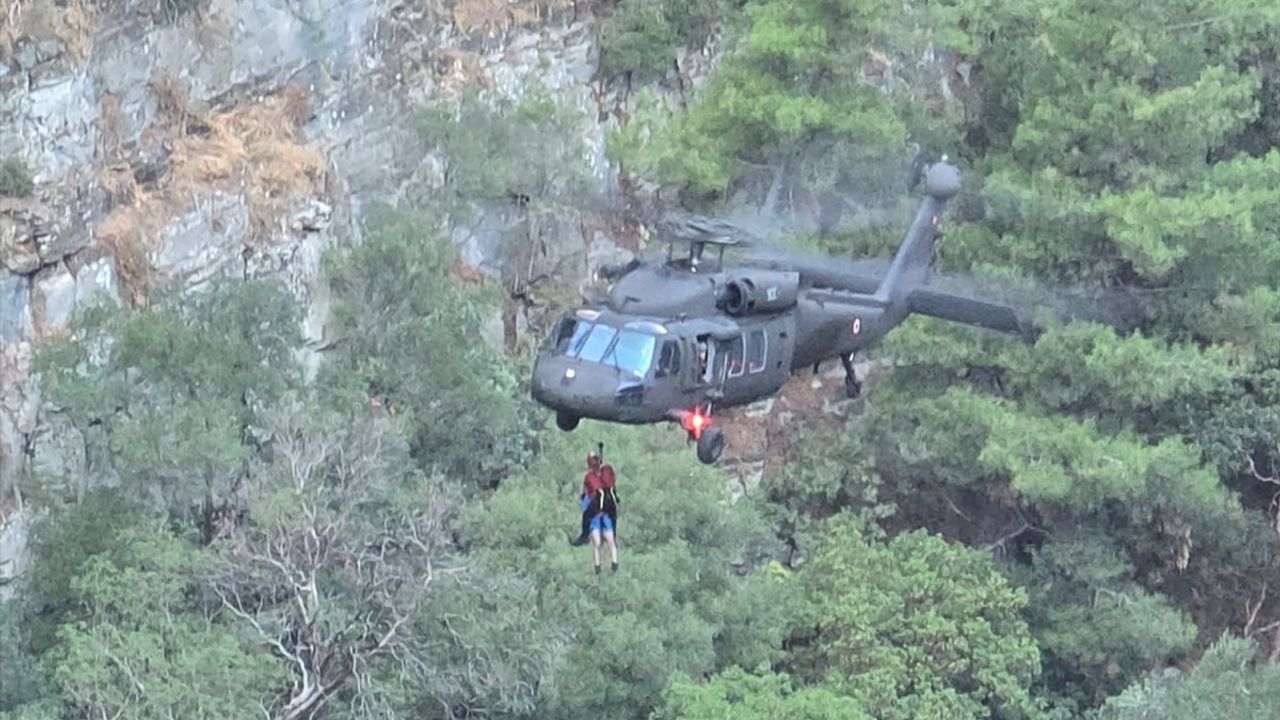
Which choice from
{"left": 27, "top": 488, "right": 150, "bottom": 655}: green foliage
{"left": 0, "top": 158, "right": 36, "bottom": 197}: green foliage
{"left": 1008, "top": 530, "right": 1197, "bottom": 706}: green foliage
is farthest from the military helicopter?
{"left": 0, "top": 158, "right": 36, "bottom": 197}: green foliage

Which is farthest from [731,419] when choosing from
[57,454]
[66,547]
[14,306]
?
[66,547]

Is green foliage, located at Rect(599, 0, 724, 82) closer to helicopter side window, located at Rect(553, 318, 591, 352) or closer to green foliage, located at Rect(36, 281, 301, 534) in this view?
green foliage, located at Rect(36, 281, 301, 534)

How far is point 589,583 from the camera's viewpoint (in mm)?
28469

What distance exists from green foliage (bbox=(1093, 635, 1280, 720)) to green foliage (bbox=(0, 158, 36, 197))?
14.6 m

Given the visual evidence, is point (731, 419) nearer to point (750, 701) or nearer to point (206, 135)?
point (750, 701)

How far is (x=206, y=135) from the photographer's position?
104ft

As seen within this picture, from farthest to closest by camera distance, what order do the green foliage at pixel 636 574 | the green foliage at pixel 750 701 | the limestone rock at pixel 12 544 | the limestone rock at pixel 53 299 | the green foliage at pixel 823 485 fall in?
the green foliage at pixel 823 485 < the limestone rock at pixel 53 299 < the limestone rock at pixel 12 544 < the green foliage at pixel 636 574 < the green foliage at pixel 750 701

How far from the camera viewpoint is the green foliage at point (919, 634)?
30000 millimetres

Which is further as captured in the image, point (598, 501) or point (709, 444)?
point (598, 501)

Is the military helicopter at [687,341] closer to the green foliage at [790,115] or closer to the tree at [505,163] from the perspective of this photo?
the green foliage at [790,115]

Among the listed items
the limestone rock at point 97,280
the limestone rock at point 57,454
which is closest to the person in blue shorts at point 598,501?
the limestone rock at point 57,454

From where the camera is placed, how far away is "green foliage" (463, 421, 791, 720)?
2833 cm

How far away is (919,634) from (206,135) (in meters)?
11.1

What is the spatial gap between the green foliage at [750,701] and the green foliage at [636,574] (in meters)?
0.45
